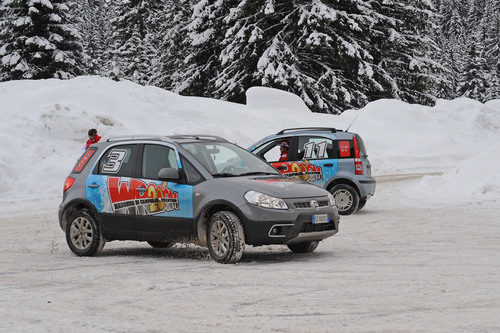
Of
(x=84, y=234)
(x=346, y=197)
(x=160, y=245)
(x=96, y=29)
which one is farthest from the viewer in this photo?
(x=96, y=29)

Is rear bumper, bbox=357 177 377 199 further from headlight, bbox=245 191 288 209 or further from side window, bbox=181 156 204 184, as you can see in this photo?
headlight, bbox=245 191 288 209

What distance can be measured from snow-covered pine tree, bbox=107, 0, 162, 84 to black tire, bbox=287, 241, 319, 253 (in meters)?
57.1

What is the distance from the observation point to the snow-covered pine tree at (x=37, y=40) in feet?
140

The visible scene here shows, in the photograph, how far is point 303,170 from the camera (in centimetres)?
1509

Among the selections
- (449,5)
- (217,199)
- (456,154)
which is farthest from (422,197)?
(449,5)

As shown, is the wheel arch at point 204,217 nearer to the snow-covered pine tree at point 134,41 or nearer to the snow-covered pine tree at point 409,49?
the snow-covered pine tree at point 409,49

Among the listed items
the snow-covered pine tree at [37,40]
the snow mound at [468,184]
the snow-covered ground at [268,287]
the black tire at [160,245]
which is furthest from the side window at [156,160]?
the snow-covered pine tree at [37,40]

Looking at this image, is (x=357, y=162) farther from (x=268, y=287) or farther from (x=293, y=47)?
(x=293, y=47)

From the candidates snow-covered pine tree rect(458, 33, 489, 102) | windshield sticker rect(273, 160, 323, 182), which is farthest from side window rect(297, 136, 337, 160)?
snow-covered pine tree rect(458, 33, 489, 102)

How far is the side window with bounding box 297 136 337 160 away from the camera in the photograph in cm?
1505

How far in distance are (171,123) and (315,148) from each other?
604 inches

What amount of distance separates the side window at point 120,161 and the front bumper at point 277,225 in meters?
2.06

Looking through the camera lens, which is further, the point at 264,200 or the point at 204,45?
the point at 204,45

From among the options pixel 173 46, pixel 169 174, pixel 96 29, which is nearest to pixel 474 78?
pixel 173 46
